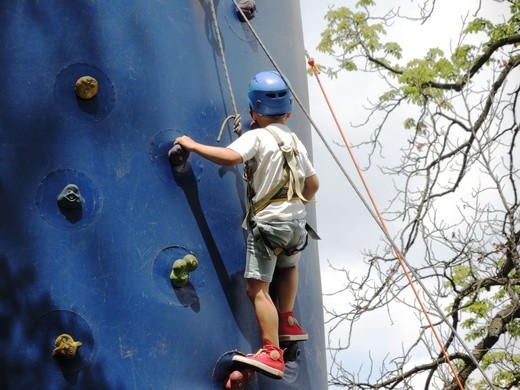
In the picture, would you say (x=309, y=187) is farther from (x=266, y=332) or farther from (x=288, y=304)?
(x=266, y=332)

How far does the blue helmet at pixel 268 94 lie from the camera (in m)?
6.33

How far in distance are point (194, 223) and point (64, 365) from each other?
956 mm

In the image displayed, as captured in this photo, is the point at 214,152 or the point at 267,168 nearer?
the point at 214,152

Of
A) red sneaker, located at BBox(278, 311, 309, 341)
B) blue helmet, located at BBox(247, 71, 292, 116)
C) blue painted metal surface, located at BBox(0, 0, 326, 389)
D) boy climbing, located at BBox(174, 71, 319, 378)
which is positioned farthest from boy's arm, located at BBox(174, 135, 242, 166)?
red sneaker, located at BBox(278, 311, 309, 341)

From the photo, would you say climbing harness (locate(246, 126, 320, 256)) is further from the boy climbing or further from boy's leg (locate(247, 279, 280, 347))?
boy's leg (locate(247, 279, 280, 347))

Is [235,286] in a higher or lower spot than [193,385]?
higher

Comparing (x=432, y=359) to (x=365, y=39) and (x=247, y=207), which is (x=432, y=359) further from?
(x=247, y=207)

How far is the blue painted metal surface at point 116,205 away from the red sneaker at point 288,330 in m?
0.19

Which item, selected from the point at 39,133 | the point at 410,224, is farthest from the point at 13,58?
the point at 410,224

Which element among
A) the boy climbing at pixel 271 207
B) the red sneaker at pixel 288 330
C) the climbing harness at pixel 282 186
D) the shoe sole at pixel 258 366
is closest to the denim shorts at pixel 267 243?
the boy climbing at pixel 271 207

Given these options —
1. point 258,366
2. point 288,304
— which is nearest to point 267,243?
point 288,304

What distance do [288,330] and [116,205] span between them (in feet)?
3.70

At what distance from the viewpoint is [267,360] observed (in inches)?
237

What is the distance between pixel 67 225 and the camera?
19.5 ft
